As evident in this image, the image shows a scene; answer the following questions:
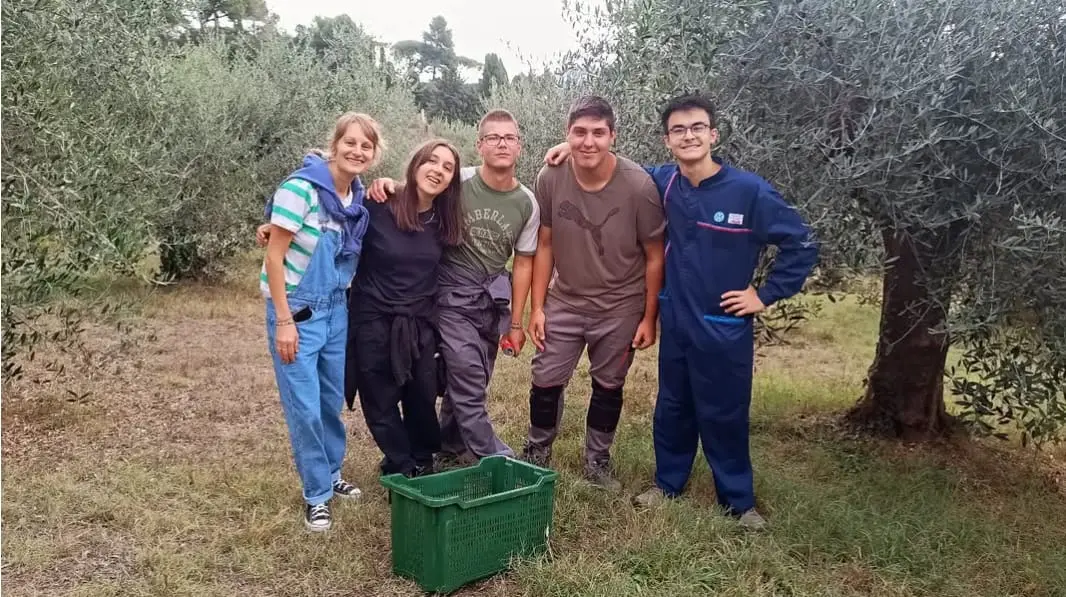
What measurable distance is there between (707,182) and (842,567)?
6.73 feet

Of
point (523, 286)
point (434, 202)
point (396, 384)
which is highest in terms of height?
point (434, 202)

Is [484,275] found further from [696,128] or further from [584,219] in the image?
[696,128]

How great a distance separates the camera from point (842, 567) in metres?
4.39

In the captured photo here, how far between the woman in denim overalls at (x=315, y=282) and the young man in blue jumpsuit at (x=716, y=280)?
1.63 metres

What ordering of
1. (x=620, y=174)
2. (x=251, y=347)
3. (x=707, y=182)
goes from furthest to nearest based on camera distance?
(x=251, y=347), (x=620, y=174), (x=707, y=182)

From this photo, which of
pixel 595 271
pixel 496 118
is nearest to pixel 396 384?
pixel 595 271

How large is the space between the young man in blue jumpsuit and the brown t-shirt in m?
0.14

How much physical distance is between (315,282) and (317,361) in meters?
0.44

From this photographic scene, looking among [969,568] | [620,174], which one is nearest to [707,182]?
[620,174]

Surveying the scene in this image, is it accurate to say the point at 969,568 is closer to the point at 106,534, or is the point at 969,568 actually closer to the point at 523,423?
the point at 523,423

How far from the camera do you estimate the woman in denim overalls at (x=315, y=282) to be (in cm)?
427

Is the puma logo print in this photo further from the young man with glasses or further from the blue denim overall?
the blue denim overall

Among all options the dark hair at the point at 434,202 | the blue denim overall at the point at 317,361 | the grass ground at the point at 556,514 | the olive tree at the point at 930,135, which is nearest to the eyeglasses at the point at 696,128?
the olive tree at the point at 930,135

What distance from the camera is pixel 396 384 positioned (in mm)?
4961
